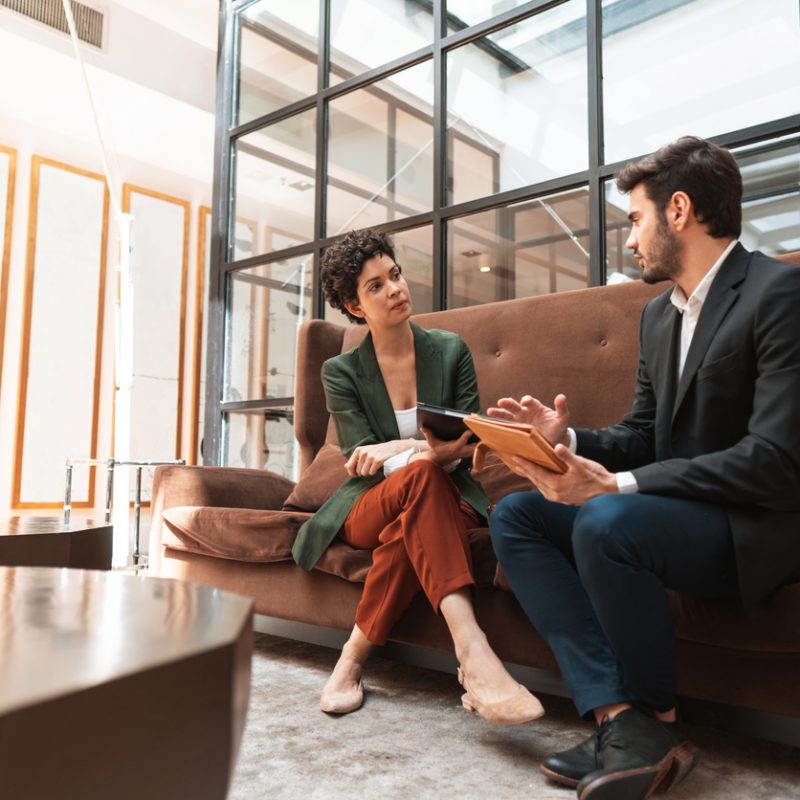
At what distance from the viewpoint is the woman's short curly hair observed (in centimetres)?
202

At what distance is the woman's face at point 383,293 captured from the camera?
1.98 metres

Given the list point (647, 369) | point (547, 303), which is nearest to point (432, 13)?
point (547, 303)

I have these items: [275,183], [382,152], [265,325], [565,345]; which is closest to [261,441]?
[265,325]

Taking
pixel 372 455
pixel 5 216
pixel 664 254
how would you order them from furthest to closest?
pixel 5 216 → pixel 372 455 → pixel 664 254

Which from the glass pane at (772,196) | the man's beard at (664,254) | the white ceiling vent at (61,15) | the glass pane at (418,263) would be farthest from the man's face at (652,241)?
the white ceiling vent at (61,15)

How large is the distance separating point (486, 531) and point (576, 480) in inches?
17.3

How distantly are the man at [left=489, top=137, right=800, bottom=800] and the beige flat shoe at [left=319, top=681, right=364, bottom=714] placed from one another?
478 millimetres

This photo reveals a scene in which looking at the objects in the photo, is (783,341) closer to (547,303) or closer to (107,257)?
(547,303)

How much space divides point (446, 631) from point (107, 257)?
5.22 metres

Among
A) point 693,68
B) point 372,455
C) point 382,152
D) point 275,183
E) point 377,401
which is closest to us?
point 372,455

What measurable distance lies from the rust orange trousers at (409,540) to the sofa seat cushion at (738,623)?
1.33 ft

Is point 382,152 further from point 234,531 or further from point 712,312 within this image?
point 712,312

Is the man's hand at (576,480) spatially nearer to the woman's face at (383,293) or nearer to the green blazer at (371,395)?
the green blazer at (371,395)

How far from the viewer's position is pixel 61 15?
192 inches
